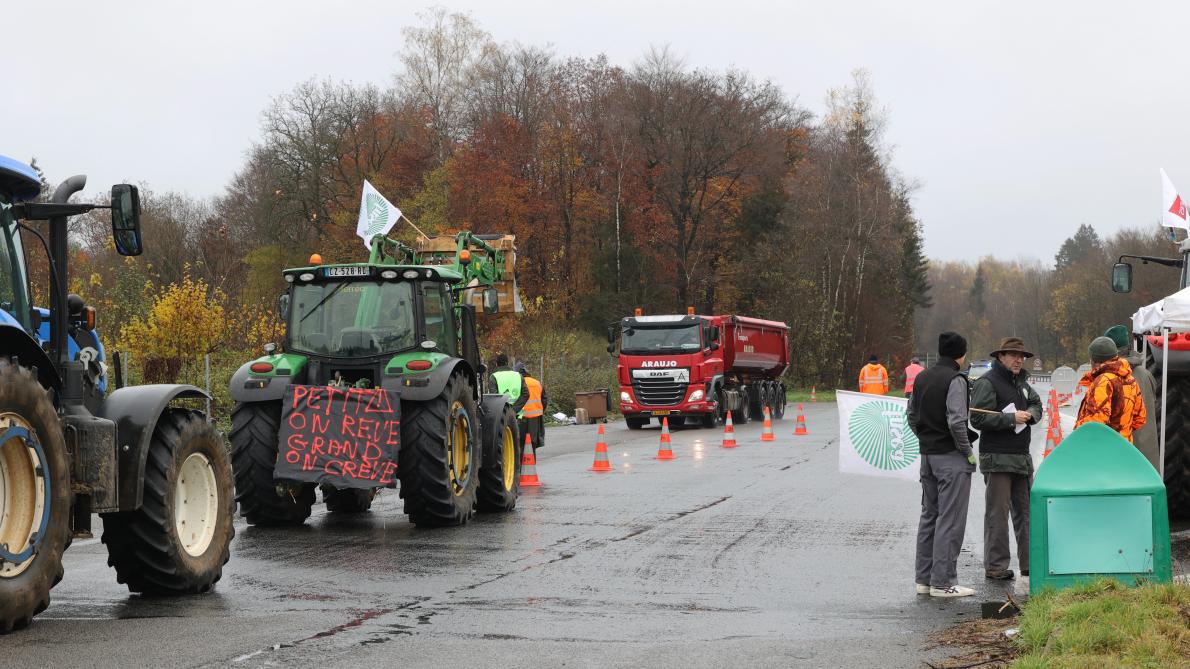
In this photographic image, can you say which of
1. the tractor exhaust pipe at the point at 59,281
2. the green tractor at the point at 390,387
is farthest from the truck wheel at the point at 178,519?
the green tractor at the point at 390,387

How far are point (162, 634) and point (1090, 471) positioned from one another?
5.38m

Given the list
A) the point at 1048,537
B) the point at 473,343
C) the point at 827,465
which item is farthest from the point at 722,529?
the point at 827,465

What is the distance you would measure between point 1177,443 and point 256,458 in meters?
8.34

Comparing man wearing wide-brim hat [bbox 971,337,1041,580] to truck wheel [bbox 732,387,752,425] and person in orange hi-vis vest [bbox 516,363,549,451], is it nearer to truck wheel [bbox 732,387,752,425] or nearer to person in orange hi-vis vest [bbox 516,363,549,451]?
person in orange hi-vis vest [bbox 516,363,549,451]

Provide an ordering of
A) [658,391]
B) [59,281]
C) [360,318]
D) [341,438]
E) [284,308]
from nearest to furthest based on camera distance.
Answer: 1. [59,281]
2. [341,438]
3. [360,318]
4. [284,308]
5. [658,391]

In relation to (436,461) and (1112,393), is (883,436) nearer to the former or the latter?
(1112,393)

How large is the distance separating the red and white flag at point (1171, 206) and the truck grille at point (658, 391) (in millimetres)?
17995

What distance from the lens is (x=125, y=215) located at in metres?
7.80

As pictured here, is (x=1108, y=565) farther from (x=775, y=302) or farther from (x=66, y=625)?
(x=775, y=302)

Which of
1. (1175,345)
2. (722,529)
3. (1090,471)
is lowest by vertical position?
(722,529)

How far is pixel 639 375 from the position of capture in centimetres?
3384

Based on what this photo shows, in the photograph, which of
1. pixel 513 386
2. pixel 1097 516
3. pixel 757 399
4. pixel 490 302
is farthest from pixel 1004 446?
pixel 757 399

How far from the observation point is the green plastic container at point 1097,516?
8.23 metres

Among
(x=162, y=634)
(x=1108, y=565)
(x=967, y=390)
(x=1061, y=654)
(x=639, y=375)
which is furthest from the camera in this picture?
(x=639, y=375)
